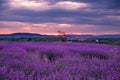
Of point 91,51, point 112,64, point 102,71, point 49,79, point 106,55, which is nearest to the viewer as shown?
point 49,79

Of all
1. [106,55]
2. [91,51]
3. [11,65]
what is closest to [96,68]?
[11,65]

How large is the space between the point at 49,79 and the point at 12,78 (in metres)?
0.53

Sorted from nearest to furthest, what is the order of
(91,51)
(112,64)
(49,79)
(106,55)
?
(49,79) → (112,64) → (106,55) → (91,51)

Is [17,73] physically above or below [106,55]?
above

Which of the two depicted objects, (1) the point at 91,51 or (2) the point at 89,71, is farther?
(1) the point at 91,51

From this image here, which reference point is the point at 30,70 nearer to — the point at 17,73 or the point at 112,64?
the point at 17,73

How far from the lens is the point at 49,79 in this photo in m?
3.90

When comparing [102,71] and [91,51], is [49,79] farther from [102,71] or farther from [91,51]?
[91,51]

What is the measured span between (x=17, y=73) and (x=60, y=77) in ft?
2.10

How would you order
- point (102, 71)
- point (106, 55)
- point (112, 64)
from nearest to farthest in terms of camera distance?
1. point (102, 71)
2. point (112, 64)
3. point (106, 55)

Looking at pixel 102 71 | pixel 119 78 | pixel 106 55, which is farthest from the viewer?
pixel 106 55

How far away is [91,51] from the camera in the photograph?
10.5 metres

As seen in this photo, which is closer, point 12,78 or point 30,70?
point 12,78

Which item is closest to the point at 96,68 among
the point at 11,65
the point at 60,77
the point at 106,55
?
the point at 60,77
